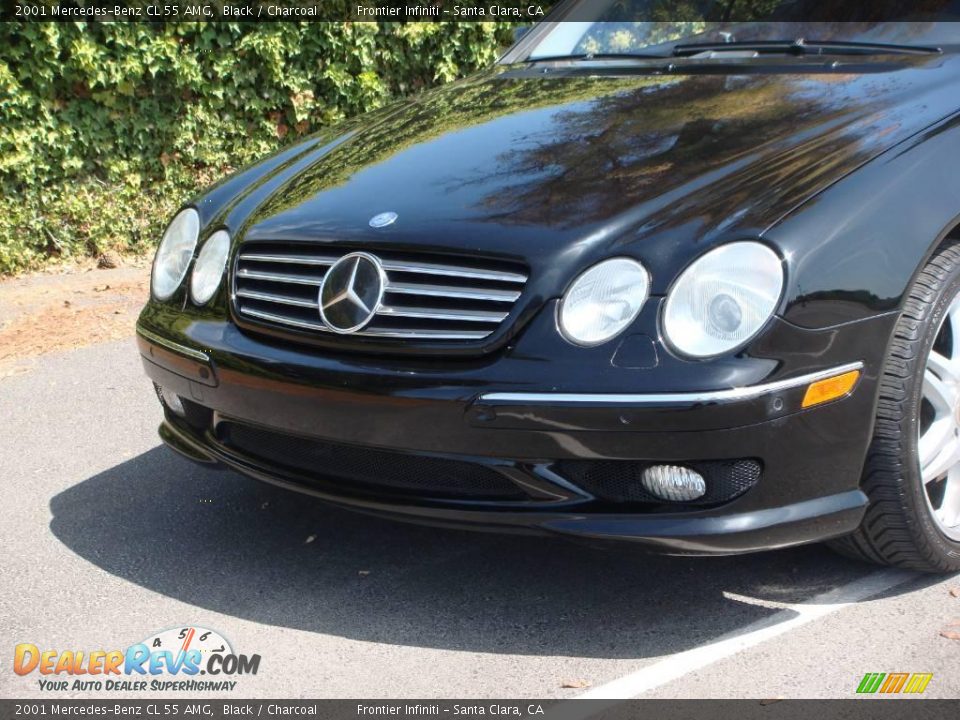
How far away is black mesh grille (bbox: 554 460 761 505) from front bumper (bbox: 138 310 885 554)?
1cm

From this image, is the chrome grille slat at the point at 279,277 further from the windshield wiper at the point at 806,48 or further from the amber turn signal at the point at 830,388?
the windshield wiper at the point at 806,48

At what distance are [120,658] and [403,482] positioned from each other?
0.84 metres

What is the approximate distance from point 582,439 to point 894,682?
36.8 inches

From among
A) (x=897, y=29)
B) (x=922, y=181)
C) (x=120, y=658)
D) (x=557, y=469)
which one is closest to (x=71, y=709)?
(x=120, y=658)

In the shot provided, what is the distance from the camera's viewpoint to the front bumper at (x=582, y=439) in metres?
2.78

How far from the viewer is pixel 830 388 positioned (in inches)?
113

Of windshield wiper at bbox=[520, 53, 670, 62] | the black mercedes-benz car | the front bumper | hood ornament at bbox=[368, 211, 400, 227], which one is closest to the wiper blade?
windshield wiper at bbox=[520, 53, 670, 62]

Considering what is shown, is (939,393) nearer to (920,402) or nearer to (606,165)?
(920,402)

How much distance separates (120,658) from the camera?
3.11 metres

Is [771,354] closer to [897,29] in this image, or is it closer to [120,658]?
[897,29]

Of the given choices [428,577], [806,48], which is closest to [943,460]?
[806,48]

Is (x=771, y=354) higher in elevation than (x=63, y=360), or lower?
higher

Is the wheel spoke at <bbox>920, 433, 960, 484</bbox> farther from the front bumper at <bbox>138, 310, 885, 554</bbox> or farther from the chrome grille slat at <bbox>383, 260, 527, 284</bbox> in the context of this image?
the chrome grille slat at <bbox>383, 260, 527, 284</bbox>

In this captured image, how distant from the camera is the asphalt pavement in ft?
9.68
